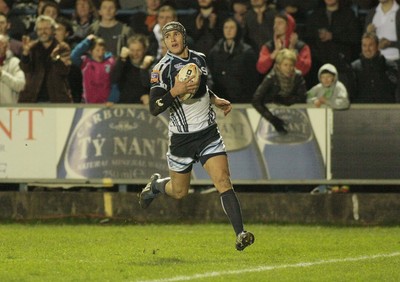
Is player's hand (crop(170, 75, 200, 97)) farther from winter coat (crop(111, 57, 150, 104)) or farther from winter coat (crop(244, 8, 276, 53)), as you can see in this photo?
winter coat (crop(244, 8, 276, 53))

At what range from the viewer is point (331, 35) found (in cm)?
1497

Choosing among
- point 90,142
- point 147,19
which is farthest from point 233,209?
point 147,19

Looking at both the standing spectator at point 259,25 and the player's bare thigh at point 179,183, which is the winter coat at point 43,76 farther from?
the player's bare thigh at point 179,183

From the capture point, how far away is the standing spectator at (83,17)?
15828 millimetres

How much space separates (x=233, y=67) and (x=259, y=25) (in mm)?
1063

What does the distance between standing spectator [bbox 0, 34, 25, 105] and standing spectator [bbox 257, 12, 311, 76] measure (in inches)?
128

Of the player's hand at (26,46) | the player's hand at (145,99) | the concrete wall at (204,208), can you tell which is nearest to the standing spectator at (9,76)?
the player's hand at (26,46)

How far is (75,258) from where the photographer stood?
1000 centimetres

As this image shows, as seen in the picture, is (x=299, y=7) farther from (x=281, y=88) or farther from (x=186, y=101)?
(x=186, y=101)

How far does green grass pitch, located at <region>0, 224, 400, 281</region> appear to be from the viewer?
881cm

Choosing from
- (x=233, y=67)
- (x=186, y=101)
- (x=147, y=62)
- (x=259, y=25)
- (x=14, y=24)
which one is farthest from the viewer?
(x=14, y=24)

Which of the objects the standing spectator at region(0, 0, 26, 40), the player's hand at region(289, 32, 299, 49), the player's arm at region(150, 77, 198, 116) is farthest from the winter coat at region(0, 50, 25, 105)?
the player's arm at region(150, 77, 198, 116)

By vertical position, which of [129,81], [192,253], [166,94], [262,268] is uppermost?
[166,94]

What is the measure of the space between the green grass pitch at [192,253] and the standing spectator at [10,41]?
3.09 metres
